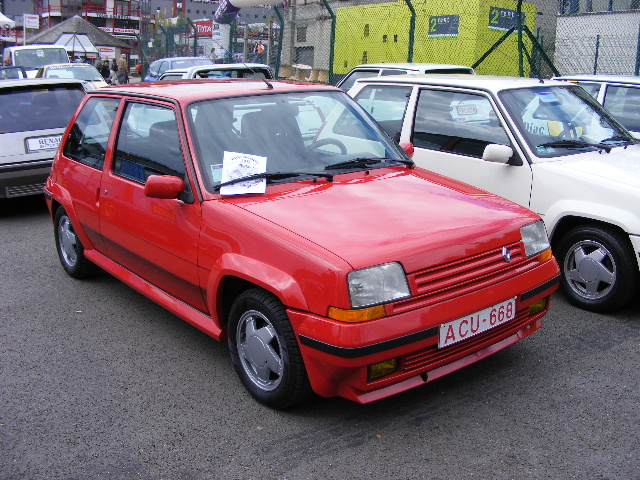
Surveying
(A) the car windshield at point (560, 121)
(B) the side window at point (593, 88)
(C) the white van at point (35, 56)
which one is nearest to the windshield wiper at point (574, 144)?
(A) the car windshield at point (560, 121)

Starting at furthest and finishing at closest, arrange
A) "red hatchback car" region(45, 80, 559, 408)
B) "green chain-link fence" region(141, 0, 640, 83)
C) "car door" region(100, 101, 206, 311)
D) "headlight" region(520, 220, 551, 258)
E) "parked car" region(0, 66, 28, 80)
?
"parked car" region(0, 66, 28, 80) → "green chain-link fence" region(141, 0, 640, 83) → "car door" region(100, 101, 206, 311) → "headlight" region(520, 220, 551, 258) → "red hatchback car" region(45, 80, 559, 408)

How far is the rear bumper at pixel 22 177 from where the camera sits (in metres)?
7.72

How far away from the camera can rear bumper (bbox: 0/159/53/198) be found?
7.72m

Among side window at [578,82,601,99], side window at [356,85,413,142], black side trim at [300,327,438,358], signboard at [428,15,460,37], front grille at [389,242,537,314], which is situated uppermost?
signboard at [428,15,460,37]

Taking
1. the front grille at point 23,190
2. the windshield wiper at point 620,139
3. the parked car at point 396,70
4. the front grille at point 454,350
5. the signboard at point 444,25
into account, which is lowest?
the front grille at point 23,190

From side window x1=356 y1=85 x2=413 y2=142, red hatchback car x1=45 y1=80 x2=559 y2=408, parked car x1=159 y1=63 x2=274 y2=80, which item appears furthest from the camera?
parked car x1=159 y1=63 x2=274 y2=80

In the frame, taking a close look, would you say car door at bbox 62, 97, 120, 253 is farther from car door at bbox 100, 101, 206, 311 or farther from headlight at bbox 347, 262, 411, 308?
headlight at bbox 347, 262, 411, 308

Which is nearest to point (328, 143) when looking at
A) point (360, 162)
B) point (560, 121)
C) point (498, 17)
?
point (360, 162)

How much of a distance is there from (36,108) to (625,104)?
22.3ft

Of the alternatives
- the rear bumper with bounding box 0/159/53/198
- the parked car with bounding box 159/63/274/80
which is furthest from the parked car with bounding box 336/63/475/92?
the rear bumper with bounding box 0/159/53/198

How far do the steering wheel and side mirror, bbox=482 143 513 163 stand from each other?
4.55 ft

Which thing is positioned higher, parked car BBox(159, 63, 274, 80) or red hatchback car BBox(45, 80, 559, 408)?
parked car BBox(159, 63, 274, 80)

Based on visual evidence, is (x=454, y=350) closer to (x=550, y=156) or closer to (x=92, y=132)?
(x=550, y=156)

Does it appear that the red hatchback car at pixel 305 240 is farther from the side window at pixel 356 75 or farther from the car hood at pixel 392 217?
the side window at pixel 356 75
